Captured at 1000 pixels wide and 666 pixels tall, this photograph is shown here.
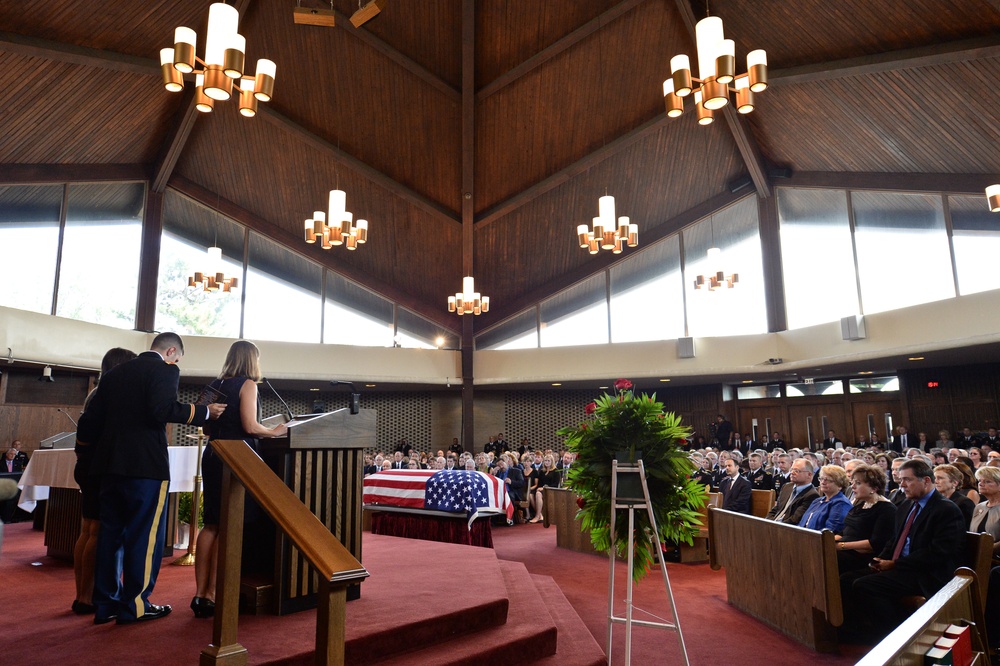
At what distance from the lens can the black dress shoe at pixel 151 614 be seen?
2682 mm

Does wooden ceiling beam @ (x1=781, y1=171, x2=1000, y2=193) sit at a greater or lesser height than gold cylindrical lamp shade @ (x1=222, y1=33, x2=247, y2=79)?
greater

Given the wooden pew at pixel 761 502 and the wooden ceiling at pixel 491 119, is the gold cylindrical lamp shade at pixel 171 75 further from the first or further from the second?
the wooden pew at pixel 761 502

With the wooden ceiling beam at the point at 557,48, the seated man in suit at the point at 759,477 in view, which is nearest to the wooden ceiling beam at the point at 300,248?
the wooden ceiling beam at the point at 557,48

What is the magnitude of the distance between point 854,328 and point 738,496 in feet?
21.3

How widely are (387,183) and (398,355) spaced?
12.3 ft

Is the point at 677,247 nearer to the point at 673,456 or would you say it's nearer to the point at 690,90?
the point at 690,90

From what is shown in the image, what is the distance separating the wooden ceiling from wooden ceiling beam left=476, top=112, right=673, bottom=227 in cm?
4

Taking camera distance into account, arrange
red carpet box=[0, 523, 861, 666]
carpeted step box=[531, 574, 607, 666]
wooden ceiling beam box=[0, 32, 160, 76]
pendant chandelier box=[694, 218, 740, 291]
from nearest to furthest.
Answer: red carpet box=[0, 523, 861, 666] → carpeted step box=[531, 574, 607, 666] → wooden ceiling beam box=[0, 32, 160, 76] → pendant chandelier box=[694, 218, 740, 291]

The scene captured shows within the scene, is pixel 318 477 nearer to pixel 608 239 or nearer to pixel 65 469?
pixel 65 469

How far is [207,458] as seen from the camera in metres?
2.83

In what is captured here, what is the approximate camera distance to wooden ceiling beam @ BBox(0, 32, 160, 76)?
801cm

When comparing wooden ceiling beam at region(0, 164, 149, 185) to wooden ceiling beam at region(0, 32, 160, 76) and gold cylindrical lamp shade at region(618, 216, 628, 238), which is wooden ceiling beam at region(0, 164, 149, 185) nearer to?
wooden ceiling beam at region(0, 32, 160, 76)

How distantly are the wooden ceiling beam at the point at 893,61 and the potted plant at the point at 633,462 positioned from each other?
7207mm

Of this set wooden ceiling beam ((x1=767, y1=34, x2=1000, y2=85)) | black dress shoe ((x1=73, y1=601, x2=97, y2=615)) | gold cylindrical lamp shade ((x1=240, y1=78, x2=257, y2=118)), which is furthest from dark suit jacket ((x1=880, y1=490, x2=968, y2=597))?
wooden ceiling beam ((x1=767, y1=34, x2=1000, y2=85))
